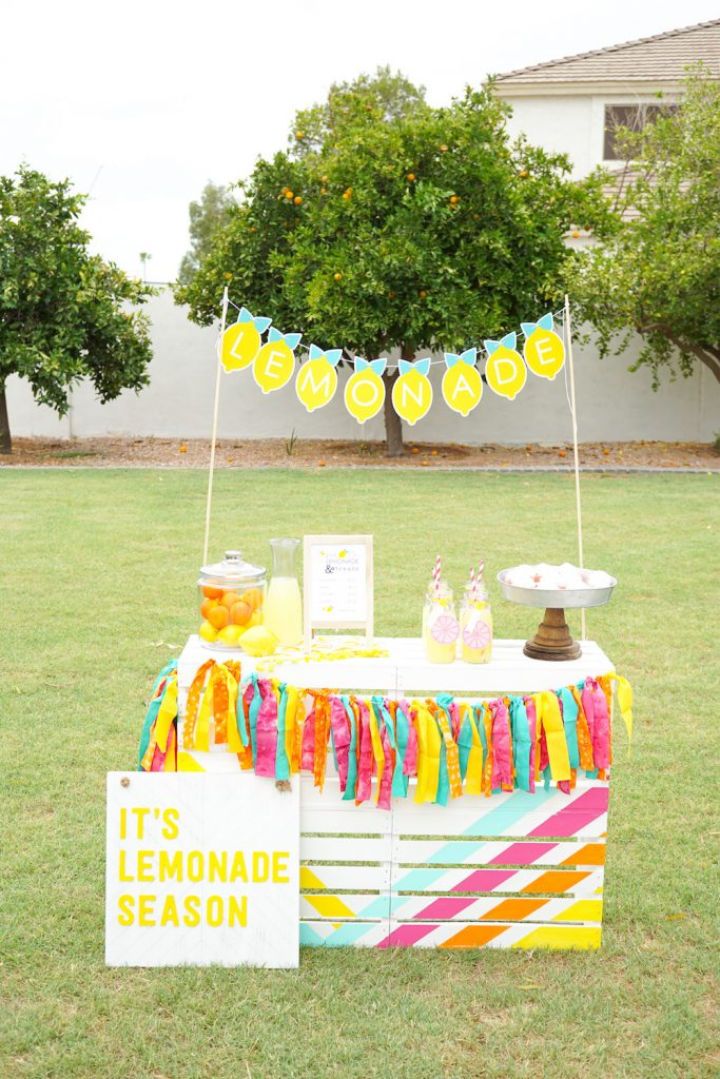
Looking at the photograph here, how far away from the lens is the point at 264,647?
129 inches

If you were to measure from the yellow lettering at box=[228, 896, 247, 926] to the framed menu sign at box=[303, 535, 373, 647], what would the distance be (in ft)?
2.57

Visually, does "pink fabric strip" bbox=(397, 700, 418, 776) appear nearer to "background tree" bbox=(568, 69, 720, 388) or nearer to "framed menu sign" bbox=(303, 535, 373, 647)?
"framed menu sign" bbox=(303, 535, 373, 647)

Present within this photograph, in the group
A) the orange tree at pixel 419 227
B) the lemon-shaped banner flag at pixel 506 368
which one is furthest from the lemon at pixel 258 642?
the orange tree at pixel 419 227

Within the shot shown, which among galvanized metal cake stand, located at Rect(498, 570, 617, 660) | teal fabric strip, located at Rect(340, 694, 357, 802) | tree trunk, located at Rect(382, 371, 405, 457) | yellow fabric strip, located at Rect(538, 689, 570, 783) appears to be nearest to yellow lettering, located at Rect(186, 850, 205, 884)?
teal fabric strip, located at Rect(340, 694, 357, 802)

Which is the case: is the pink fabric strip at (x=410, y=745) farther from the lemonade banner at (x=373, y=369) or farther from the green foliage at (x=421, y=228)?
the green foliage at (x=421, y=228)

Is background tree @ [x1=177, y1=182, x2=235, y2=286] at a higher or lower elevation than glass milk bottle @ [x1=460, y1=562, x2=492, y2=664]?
higher

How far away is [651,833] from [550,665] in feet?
3.49

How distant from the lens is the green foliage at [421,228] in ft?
43.0

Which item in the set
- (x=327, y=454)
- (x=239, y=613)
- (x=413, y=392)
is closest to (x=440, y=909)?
(x=239, y=613)

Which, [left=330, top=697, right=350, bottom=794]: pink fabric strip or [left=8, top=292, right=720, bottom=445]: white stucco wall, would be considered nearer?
[left=330, top=697, right=350, bottom=794]: pink fabric strip

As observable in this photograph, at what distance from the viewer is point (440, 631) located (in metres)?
3.22

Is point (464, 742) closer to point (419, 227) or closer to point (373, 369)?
point (373, 369)

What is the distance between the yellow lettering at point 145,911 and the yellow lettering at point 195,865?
0.13 metres

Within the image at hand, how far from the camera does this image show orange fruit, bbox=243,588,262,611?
341 cm
